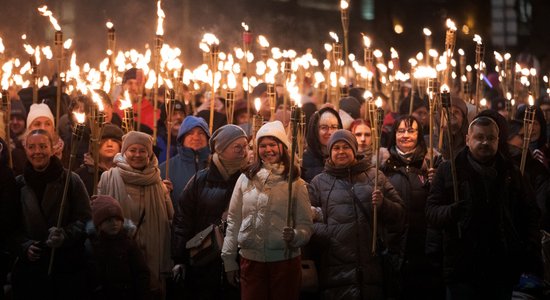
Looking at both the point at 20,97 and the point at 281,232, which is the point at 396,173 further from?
the point at 20,97

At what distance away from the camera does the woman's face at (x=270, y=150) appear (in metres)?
Result: 7.09

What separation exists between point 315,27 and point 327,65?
1094 cm

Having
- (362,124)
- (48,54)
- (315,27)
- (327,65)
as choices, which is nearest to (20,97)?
(48,54)

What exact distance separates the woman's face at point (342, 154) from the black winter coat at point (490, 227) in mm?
812

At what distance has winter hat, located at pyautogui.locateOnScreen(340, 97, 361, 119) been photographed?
10289mm

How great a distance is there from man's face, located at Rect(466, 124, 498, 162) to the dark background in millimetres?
7711

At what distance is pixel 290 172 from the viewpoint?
6.83m

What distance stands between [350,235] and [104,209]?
1.61 metres

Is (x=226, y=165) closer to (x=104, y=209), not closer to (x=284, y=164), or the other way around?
(x=284, y=164)

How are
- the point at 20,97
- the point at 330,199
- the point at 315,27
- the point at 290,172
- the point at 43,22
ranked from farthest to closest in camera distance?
the point at 315,27, the point at 43,22, the point at 20,97, the point at 330,199, the point at 290,172

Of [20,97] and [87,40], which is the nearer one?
[20,97]

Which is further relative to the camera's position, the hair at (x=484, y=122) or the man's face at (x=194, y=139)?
the man's face at (x=194, y=139)

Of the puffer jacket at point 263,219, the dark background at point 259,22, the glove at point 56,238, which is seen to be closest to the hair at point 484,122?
the puffer jacket at point 263,219

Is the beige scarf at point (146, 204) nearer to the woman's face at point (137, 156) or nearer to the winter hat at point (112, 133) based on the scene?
the woman's face at point (137, 156)
